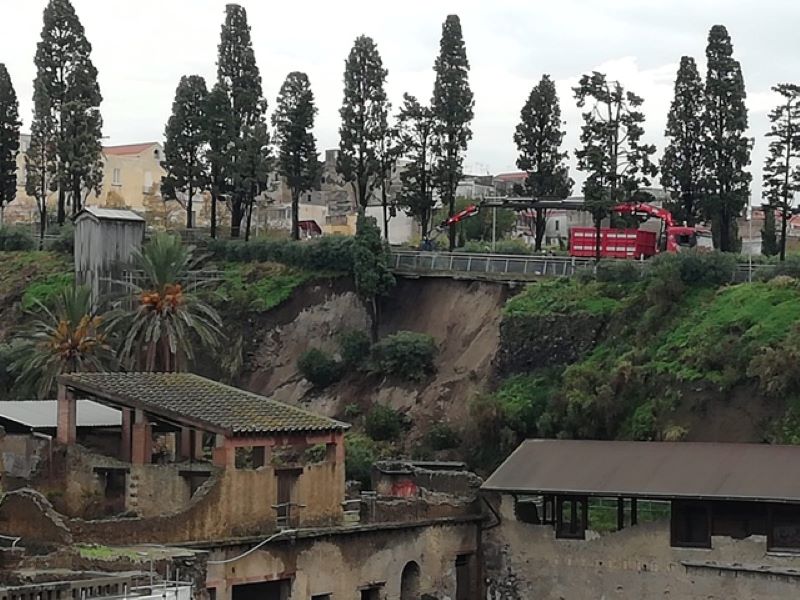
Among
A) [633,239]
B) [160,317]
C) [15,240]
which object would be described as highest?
[633,239]

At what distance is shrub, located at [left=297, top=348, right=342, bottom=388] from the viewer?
60.6 meters

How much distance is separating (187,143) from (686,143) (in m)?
23.2

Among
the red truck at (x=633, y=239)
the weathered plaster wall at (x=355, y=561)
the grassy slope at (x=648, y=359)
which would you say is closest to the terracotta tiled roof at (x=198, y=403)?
the weathered plaster wall at (x=355, y=561)

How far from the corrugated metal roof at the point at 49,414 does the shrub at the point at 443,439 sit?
12069 mm

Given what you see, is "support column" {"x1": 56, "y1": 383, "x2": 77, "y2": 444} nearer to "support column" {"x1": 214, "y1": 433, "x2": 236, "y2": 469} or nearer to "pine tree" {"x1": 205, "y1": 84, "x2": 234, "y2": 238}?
"support column" {"x1": 214, "y1": 433, "x2": 236, "y2": 469}

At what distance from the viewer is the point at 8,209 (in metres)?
114

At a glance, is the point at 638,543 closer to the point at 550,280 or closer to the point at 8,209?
the point at 550,280

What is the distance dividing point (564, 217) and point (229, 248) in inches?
1536

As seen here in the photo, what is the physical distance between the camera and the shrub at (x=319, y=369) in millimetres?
60594

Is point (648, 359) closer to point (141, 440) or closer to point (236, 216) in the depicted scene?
point (141, 440)

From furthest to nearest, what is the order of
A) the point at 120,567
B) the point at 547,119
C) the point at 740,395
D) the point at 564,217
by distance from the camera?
the point at 564,217 → the point at 547,119 → the point at 740,395 → the point at 120,567

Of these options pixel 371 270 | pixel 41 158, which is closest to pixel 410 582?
pixel 371 270

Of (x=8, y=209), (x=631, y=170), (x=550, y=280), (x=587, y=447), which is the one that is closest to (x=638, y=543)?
(x=587, y=447)

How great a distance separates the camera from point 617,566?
40562mm
